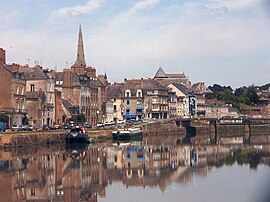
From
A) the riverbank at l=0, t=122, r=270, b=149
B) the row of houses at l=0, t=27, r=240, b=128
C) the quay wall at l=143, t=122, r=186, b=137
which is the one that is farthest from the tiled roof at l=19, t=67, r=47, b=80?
the quay wall at l=143, t=122, r=186, b=137

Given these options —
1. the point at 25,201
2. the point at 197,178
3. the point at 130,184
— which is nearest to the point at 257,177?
the point at 197,178

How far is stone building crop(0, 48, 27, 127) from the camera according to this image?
68.3 m

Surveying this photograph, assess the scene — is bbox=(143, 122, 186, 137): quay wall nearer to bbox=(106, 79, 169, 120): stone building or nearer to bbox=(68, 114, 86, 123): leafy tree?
bbox=(106, 79, 169, 120): stone building

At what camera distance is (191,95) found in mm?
138125

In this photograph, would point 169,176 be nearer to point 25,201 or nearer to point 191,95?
point 25,201

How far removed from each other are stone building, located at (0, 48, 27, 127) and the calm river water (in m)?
10.7

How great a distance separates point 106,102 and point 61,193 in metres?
75.8

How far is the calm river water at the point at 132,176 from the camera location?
32031 millimetres

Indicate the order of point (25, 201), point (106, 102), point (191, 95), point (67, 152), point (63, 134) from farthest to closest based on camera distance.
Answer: point (191, 95), point (106, 102), point (63, 134), point (67, 152), point (25, 201)

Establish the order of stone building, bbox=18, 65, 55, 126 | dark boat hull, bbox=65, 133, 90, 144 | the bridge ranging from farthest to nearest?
the bridge, stone building, bbox=18, 65, 55, 126, dark boat hull, bbox=65, 133, 90, 144

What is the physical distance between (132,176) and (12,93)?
33776 mm

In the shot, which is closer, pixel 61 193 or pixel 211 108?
pixel 61 193

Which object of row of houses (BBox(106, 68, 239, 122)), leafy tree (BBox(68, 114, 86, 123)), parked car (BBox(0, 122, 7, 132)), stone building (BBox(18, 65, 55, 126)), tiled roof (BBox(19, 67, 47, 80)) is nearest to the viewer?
parked car (BBox(0, 122, 7, 132))

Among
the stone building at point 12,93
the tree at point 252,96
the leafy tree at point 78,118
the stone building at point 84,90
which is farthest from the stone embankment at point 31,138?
the tree at point 252,96
